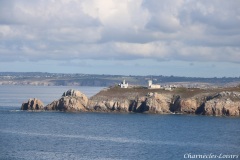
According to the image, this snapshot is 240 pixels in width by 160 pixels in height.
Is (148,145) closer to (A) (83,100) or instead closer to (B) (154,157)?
(B) (154,157)

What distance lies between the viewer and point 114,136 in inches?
3903

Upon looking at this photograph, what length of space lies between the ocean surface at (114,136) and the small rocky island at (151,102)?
6.06 meters

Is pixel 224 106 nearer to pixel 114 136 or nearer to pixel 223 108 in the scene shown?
pixel 223 108

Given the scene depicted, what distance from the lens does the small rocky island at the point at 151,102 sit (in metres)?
144

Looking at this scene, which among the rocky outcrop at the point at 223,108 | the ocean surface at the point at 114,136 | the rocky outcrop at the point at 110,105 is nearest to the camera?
the ocean surface at the point at 114,136

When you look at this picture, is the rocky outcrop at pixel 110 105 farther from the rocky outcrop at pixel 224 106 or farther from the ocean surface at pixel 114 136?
the rocky outcrop at pixel 224 106

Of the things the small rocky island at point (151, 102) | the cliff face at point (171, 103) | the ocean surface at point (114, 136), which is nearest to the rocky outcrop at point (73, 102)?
the small rocky island at point (151, 102)

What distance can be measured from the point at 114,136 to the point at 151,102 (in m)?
50.2

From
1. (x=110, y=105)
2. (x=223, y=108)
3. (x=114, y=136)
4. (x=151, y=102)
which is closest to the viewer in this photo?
(x=114, y=136)

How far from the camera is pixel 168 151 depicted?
8131 centimetres

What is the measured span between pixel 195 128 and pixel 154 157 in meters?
39.2

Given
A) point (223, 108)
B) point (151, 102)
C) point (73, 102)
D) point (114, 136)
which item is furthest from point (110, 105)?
point (114, 136)

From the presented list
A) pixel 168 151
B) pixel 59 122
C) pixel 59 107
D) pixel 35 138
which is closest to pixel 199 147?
pixel 168 151

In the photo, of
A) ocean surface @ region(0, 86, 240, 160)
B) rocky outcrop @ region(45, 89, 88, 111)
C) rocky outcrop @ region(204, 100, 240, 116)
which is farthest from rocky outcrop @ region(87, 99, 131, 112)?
rocky outcrop @ region(204, 100, 240, 116)
